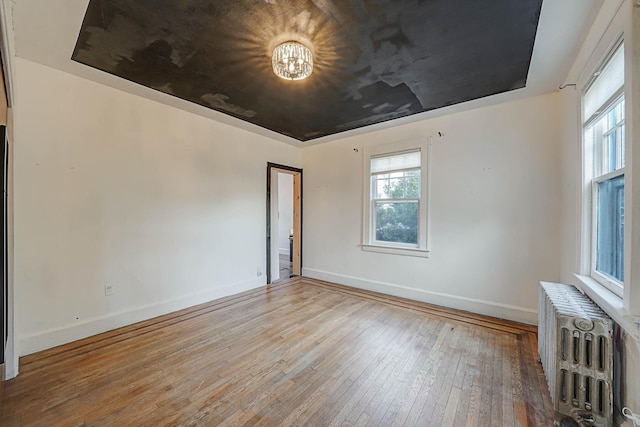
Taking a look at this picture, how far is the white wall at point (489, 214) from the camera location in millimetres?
2877

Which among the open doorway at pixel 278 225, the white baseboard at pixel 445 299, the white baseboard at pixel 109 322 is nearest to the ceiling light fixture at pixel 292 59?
the open doorway at pixel 278 225

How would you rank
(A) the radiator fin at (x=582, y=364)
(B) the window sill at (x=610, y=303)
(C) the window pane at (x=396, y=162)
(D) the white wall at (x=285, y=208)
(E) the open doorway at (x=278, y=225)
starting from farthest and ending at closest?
(D) the white wall at (x=285, y=208), (E) the open doorway at (x=278, y=225), (C) the window pane at (x=396, y=162), (A) the radiator fin at (x=582, y=364), (B) the window sill at (x=610, y=303)

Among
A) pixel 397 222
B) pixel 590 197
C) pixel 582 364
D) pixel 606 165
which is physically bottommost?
pixel 582 364

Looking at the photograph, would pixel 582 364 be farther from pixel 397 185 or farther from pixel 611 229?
pixel 397 185

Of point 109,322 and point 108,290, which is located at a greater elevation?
point 108,290

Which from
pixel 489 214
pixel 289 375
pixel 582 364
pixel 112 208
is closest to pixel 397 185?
pixel 489 214

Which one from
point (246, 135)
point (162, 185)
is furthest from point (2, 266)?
point (246, 135)

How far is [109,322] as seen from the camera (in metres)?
2.74

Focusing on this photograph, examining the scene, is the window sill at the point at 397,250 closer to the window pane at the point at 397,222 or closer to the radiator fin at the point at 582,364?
the window pane at the point at 397,222

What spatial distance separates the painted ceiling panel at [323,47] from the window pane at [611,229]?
1243 mm

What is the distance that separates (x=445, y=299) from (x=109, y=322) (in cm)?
404

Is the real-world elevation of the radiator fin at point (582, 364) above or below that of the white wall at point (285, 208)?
below

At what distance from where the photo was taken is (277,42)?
2.03m

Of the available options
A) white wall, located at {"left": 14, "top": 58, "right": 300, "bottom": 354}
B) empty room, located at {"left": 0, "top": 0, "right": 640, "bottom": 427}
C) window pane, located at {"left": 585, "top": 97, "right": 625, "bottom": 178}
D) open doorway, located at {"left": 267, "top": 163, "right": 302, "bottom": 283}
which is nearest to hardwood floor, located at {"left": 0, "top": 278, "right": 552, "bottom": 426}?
empty room, located at {"left": 0, "top": 0, "right": 640, "bottom": 427}
